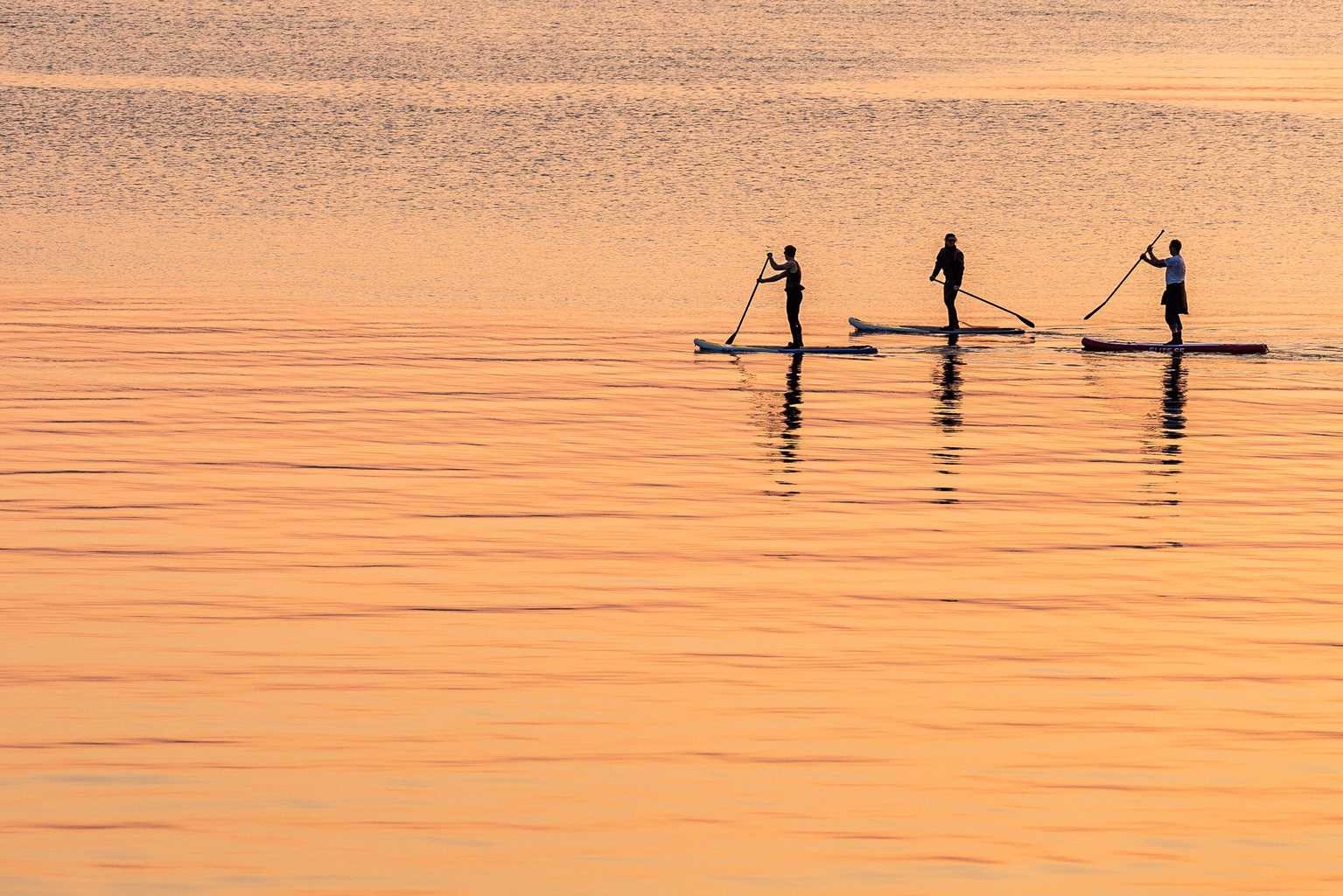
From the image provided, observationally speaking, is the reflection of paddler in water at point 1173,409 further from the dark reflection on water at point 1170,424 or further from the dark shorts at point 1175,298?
the dark shorts at point 1175,298

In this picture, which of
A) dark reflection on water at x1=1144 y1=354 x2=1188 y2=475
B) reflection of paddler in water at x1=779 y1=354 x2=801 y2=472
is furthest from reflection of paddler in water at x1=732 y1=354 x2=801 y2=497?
dark reflection on water at x1=1144 y1=354 x2=1188 y2=475

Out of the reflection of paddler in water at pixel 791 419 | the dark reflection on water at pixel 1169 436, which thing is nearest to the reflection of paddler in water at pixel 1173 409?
the dark reflection on water at pixel 1169 436

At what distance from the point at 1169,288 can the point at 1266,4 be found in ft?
473

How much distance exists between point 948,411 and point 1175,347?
33.6ft

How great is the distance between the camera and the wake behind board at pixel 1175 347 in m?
39.6

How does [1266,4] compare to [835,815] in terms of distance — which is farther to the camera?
[1266,4]

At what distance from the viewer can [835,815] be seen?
1159 centimetres

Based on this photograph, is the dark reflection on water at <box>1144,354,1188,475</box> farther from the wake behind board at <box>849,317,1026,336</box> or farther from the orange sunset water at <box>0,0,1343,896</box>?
the wake behind board at <box>849,317,1026,336</box>

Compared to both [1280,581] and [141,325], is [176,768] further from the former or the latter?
[141,325]

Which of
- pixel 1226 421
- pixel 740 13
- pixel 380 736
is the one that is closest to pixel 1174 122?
pixel 740 13

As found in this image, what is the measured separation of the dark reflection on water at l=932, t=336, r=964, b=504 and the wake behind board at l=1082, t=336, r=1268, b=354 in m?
2.39

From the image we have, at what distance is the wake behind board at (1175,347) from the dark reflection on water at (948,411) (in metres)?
2.39

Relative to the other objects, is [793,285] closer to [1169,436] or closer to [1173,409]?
[1173,409]

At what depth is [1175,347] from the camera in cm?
3938
